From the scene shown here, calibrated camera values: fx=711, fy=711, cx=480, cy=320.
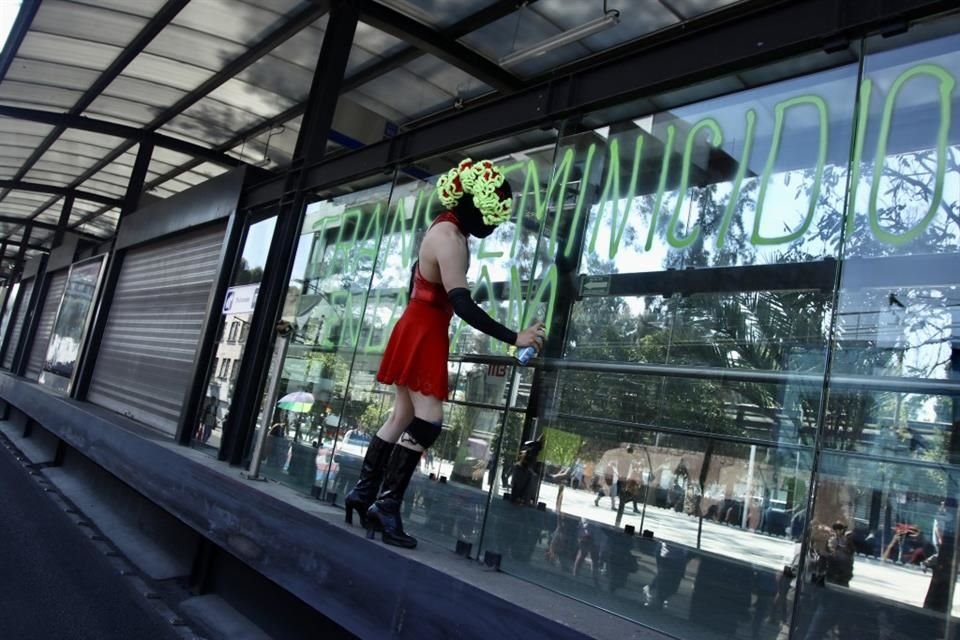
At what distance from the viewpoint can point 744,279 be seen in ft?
9.63

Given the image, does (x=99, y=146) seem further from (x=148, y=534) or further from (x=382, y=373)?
(x=382, y=373)

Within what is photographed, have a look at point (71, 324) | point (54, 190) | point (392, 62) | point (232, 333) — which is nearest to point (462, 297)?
point (232, 333)

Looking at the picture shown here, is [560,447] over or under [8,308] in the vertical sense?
under

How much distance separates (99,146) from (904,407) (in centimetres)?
1264

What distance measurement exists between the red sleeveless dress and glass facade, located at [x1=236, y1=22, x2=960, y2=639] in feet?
1.77

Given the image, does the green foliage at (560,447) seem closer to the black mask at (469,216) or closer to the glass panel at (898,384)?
the black mask at (469,216)

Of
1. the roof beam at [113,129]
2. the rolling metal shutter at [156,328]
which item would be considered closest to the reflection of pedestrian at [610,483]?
the rolling metal shutter at [156,328]

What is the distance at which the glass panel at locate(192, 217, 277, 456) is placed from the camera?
6.21 meters

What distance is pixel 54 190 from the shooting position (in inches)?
579

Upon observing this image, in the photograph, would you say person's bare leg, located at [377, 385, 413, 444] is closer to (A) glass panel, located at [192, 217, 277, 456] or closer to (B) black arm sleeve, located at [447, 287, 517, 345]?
(B) black arm sleeve, located at [447, 287, 517, 345]

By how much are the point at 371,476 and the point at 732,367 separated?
1689mm

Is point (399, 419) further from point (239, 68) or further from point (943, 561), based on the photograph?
point (239, 68)

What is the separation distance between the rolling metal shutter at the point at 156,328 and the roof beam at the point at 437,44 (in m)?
2.79

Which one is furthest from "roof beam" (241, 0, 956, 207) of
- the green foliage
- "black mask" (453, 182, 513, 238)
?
the green foliage
